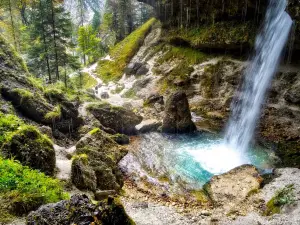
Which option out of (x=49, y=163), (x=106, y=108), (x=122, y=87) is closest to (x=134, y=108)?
(x=106, y=108)

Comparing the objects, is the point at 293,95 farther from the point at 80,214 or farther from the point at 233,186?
the point at 80,214

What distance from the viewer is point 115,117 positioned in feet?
77.1

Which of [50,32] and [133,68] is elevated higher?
[50,32]

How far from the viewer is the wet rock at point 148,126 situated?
24750mm

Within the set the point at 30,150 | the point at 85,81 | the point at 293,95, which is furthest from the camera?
the point at 85,81

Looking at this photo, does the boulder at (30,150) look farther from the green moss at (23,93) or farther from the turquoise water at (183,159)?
the turquoise water at (183,159)

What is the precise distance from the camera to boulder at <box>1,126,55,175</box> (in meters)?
9.57

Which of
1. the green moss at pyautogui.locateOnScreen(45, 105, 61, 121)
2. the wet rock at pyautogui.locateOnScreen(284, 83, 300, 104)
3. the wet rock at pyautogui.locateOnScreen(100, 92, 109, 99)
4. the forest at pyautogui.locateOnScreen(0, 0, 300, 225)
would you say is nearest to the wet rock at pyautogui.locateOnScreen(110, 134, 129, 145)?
the forest at pyautogui.locateOnScreen(0, 0, 300, 225)

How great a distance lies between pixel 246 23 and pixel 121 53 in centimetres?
2525

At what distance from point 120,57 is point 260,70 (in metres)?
27.7

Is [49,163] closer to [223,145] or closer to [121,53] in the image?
[223,145]

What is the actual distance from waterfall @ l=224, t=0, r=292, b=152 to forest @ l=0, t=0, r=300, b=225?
12cm

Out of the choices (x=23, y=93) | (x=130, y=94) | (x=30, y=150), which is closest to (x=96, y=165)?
(x=30, y=150)

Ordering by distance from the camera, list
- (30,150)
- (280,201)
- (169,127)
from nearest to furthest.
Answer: (30,150) < (280,201) < (169,127)
